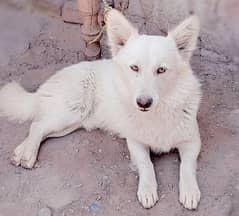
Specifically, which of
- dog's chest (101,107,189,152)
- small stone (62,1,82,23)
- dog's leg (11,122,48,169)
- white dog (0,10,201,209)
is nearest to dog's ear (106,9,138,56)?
white dog (0,10,201,209)

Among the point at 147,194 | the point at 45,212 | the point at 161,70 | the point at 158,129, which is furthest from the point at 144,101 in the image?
the point at 45,212

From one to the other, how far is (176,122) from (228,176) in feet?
1.48

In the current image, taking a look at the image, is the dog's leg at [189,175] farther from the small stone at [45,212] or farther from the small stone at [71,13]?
the small stone at [71,13]

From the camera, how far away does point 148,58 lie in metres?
3.02

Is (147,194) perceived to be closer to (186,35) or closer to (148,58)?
(148,58)

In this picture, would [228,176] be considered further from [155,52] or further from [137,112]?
[155,52]

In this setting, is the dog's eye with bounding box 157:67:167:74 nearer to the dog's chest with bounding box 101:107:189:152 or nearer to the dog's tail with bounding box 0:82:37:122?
the dog's chest with bounding box 101:107:189:152

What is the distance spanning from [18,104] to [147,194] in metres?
1.19

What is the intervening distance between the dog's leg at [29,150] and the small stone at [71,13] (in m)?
1.64

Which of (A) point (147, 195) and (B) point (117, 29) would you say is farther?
(B) point (117, 29)

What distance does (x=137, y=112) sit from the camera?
333cm

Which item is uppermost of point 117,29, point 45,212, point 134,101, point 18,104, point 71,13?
point 117,29

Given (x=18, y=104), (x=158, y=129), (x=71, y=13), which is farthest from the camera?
(x=71, y=13)

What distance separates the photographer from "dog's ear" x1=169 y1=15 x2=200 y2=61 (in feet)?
10.2
